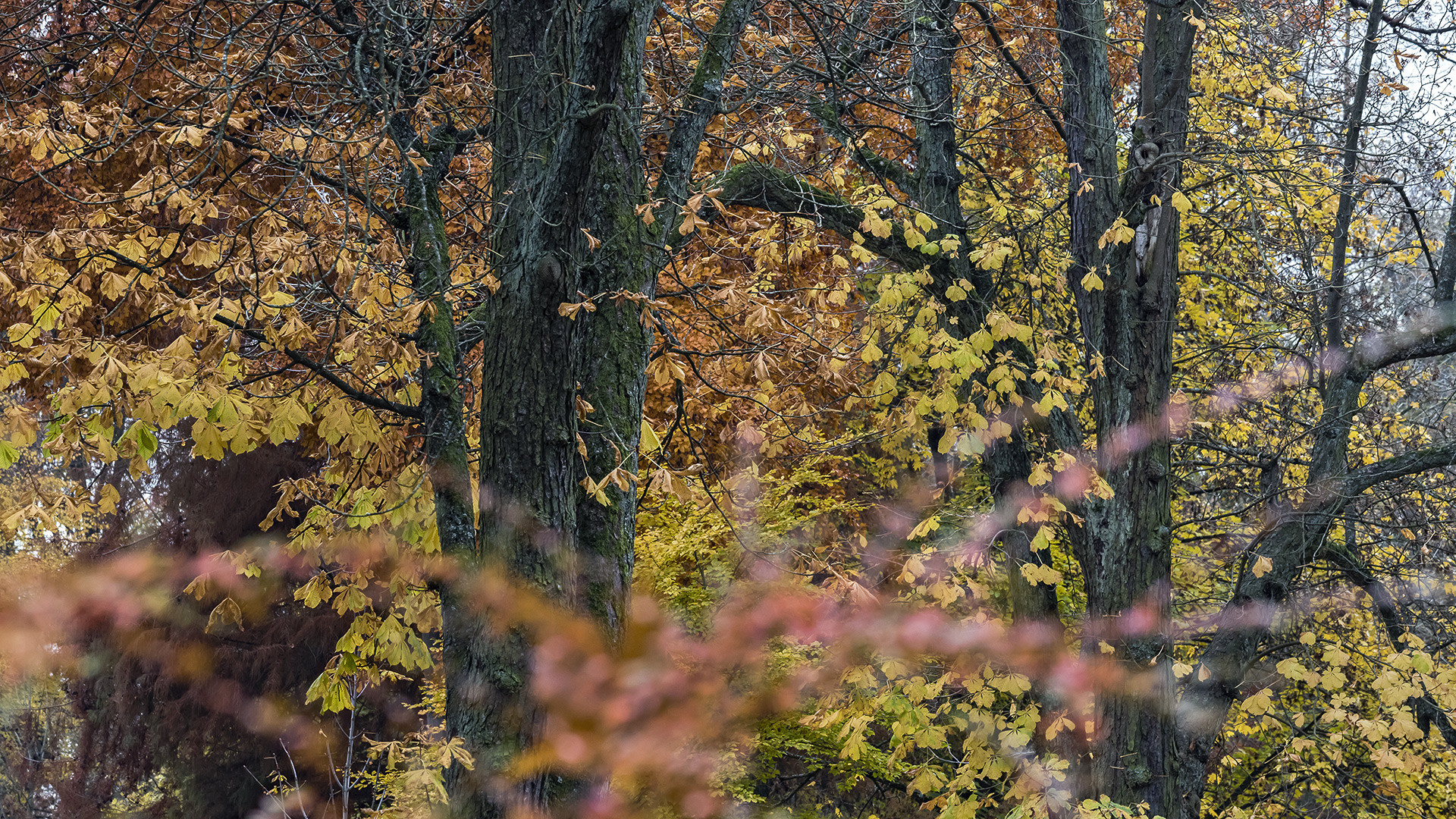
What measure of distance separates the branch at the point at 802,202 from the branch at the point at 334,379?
177 centimetres

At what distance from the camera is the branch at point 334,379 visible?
3.20m

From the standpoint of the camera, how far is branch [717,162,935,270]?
4852 millimetres

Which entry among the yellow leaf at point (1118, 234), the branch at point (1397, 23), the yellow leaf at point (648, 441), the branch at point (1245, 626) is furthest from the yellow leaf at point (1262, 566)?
the yellow leaf at point (648, 441)

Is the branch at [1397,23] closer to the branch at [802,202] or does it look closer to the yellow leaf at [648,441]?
the branch at [802,202]

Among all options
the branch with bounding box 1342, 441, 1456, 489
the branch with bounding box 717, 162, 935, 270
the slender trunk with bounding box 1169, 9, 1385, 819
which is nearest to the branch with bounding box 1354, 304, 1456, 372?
the slender trunk with bounding box 1169, 9, 1385, 819

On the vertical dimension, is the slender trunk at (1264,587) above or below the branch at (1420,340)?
below

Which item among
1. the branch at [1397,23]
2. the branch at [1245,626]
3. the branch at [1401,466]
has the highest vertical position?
the branch at [1397,23]

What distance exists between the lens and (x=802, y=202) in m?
4.50

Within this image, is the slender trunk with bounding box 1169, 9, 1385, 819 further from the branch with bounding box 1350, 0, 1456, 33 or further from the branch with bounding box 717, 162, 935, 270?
the branch with bounding box 717, 162, 935, 270

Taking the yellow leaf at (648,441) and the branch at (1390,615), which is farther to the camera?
the branch at (1390,615)

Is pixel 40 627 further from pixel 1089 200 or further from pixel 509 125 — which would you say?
pixel 1089 200

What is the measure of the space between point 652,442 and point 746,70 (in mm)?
3020

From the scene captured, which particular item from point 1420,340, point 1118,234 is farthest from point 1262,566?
point 1118,234

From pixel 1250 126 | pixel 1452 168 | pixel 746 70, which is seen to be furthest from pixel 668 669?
pixel 1250 126
